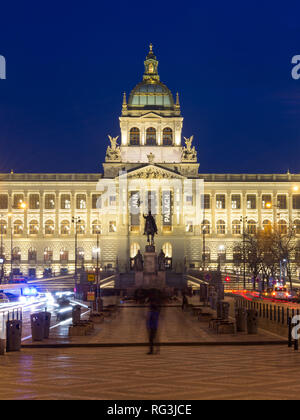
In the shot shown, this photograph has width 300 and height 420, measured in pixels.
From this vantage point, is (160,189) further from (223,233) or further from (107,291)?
(107,291)

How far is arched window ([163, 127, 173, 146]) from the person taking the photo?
147375 millimetres

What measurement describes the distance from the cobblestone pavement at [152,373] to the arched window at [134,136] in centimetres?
11926

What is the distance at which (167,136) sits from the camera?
148 meters

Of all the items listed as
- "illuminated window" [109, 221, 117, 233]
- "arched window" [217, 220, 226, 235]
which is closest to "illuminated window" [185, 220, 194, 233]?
"arched window" [217, 220, 226, 235]

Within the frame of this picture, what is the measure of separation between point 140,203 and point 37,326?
106 meters

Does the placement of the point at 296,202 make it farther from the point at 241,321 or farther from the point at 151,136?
the point at 241,321

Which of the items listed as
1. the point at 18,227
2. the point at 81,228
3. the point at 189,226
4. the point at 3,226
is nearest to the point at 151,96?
the point at 189,226

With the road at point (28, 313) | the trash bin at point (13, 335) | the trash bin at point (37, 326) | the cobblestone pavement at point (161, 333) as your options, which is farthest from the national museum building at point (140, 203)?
the trash bin at point (13, 335)

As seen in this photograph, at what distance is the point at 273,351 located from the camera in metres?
28.0

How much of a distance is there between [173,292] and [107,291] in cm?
751

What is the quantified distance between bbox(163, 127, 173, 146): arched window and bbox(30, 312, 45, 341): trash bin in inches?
4622

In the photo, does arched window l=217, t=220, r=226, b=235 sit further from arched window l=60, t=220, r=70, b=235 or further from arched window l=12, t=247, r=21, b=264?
arched window l=12, t=247, r=21, b=264
